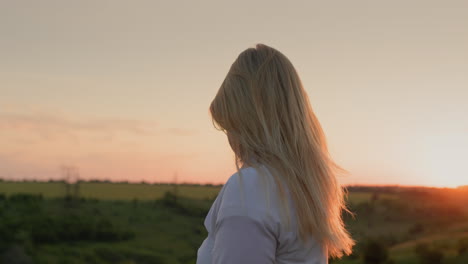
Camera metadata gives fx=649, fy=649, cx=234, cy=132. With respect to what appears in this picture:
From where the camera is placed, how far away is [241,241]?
6.02ft

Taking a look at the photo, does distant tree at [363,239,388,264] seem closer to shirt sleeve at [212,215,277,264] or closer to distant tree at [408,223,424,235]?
distant tree at [408,223,424,235]

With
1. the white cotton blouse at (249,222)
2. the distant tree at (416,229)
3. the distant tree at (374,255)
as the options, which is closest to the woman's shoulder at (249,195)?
the white cotton blouse at (249,222)

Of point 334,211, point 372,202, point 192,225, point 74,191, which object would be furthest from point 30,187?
point 334,211

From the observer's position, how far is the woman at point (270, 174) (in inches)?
73.0

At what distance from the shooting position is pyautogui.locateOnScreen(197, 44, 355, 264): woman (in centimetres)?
185

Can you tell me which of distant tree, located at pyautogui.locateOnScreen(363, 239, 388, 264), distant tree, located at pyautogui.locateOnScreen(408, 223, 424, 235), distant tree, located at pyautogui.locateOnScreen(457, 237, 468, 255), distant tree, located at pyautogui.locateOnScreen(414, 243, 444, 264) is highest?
distant tree, located at pyautogui.locateOnScreen(457, 237, 468, 255)

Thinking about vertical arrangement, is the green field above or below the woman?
below

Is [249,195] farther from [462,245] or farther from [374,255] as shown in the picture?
[374,255]

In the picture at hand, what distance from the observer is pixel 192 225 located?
63.9 meters

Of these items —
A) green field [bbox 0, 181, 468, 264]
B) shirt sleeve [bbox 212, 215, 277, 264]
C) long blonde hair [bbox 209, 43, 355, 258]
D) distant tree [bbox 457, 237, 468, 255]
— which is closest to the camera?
shirt sleeve [bbox 212, 215, 277, 264]

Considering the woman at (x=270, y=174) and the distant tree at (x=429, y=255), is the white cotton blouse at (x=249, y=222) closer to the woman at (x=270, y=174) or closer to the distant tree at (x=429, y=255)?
the woman at (x=270, y=174)

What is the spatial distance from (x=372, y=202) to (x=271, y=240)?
165ft

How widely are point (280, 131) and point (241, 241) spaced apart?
0.38 metres

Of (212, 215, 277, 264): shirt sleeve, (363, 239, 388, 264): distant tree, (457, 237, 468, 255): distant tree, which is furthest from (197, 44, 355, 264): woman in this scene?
(363, 239, 388, 264): distant tree
